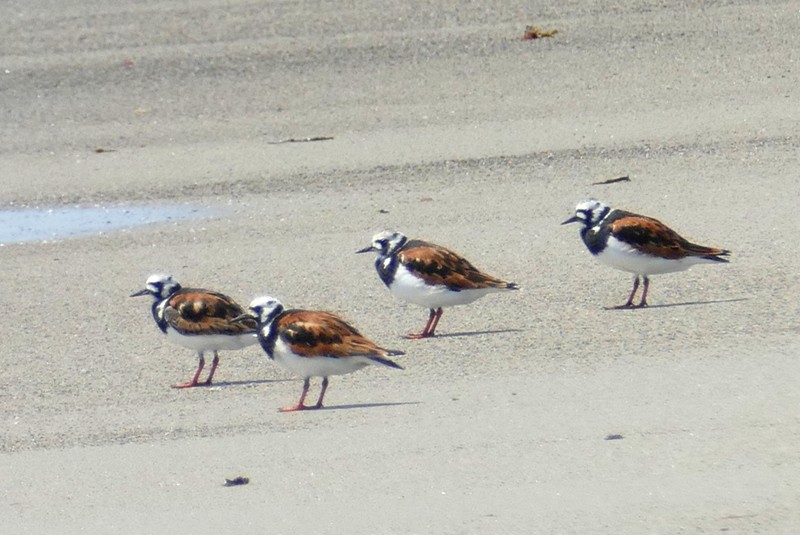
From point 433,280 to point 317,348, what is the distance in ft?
5.59

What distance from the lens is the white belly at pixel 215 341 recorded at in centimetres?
976

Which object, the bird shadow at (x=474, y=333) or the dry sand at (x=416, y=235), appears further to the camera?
the bird shadow at (x=474, y=333)

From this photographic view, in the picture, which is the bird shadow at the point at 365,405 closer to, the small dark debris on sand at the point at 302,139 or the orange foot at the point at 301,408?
the orange foot at the point at 301,408

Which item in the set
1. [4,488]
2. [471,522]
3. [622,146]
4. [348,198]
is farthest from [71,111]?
[471,522]

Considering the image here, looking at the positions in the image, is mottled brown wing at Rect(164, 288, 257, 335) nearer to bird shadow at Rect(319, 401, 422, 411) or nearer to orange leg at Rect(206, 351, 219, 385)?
orange leg at Rect(206, 351, 219, 385)

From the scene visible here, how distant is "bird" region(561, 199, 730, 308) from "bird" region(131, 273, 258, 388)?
8.38 ft

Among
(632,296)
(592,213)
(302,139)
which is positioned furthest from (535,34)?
(632,296)

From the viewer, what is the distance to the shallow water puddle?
14.2 meters

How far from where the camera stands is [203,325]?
9773 mm

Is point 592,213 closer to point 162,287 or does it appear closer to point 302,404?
point 162,287

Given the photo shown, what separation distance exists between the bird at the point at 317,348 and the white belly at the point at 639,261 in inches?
93.5

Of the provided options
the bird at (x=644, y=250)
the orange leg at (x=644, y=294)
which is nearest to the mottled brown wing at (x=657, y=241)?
the bird at (x=644, y=250)

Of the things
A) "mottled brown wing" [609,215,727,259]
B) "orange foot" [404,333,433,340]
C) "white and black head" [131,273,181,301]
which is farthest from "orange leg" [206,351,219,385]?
"mottled brown wing" [609,215,727,259]

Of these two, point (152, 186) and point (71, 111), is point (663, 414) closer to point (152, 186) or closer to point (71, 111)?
point (152, 186)
